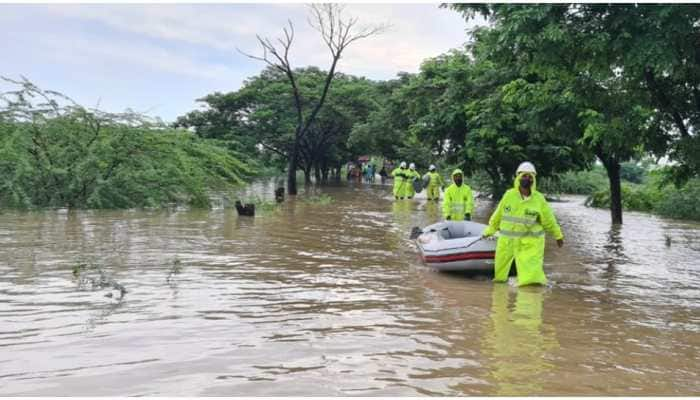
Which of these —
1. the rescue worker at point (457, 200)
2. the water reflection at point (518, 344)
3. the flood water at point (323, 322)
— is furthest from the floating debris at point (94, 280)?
the rescue worker at point (457, 200)

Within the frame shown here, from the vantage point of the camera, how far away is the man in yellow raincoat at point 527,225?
26.8 ft

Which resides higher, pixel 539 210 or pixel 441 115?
pixel 441 115

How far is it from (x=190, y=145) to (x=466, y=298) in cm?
1440

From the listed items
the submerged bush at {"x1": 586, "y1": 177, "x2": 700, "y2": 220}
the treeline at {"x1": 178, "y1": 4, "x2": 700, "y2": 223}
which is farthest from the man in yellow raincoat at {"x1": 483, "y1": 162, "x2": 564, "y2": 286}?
the submerged bush at {"x1": 586, "y1": 177, "x2": 700, "y2": 220}

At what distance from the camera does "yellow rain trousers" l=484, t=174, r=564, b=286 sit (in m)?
8.16

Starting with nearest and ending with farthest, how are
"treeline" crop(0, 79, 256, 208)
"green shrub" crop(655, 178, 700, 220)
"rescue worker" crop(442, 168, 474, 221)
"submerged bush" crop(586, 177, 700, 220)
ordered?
"rescue worker" crop(442, 168, 474, 221), "treeline" crop(0, 79, 256, 208), "green shrub" crop(655, 178, 700, 220), "submerged bush" crop(586, 177, 700, 220)

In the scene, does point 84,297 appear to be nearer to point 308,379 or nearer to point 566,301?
point 308,379

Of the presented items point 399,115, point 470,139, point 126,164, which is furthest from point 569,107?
point 399,115

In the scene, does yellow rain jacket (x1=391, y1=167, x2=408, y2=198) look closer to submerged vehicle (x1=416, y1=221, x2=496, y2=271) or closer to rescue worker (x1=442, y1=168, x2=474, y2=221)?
rescue worker (x1=442, y1=168, x2=474, y2=221)

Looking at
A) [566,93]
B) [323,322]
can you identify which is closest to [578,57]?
[566,93]

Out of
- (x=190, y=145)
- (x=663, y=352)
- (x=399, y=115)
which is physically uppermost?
(x=399, y=115)

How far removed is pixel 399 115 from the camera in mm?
29453

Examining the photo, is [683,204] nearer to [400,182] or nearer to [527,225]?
[400,182]

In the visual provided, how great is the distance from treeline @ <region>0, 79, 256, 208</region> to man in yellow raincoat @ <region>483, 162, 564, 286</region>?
41.2 ft
